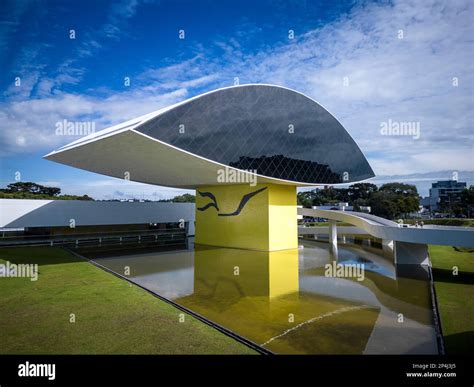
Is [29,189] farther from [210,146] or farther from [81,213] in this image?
[210,146]

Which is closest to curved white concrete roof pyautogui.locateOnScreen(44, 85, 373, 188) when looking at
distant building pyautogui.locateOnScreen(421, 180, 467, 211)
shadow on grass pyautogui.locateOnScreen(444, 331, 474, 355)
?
shadow on grass pyautogui.locateOnScreen(444, 331, 474, 355)

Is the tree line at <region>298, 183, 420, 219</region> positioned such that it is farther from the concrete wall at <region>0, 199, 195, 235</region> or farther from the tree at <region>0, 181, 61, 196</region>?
the tree at <region>0, 181, 61, 196</region>

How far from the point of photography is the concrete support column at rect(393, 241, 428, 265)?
15185 millimetres

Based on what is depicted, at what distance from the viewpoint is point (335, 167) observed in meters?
22.0

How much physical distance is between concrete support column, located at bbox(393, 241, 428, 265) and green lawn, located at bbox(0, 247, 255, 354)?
40.8ft

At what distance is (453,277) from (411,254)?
3.27 meters

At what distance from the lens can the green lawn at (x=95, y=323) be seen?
219 inches

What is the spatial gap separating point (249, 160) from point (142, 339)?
12441mm

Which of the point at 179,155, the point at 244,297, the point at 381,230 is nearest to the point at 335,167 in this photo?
the point at 381,230

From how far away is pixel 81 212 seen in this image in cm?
2527

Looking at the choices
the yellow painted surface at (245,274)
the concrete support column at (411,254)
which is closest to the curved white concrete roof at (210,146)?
the yellow painted surface at (245,274)
